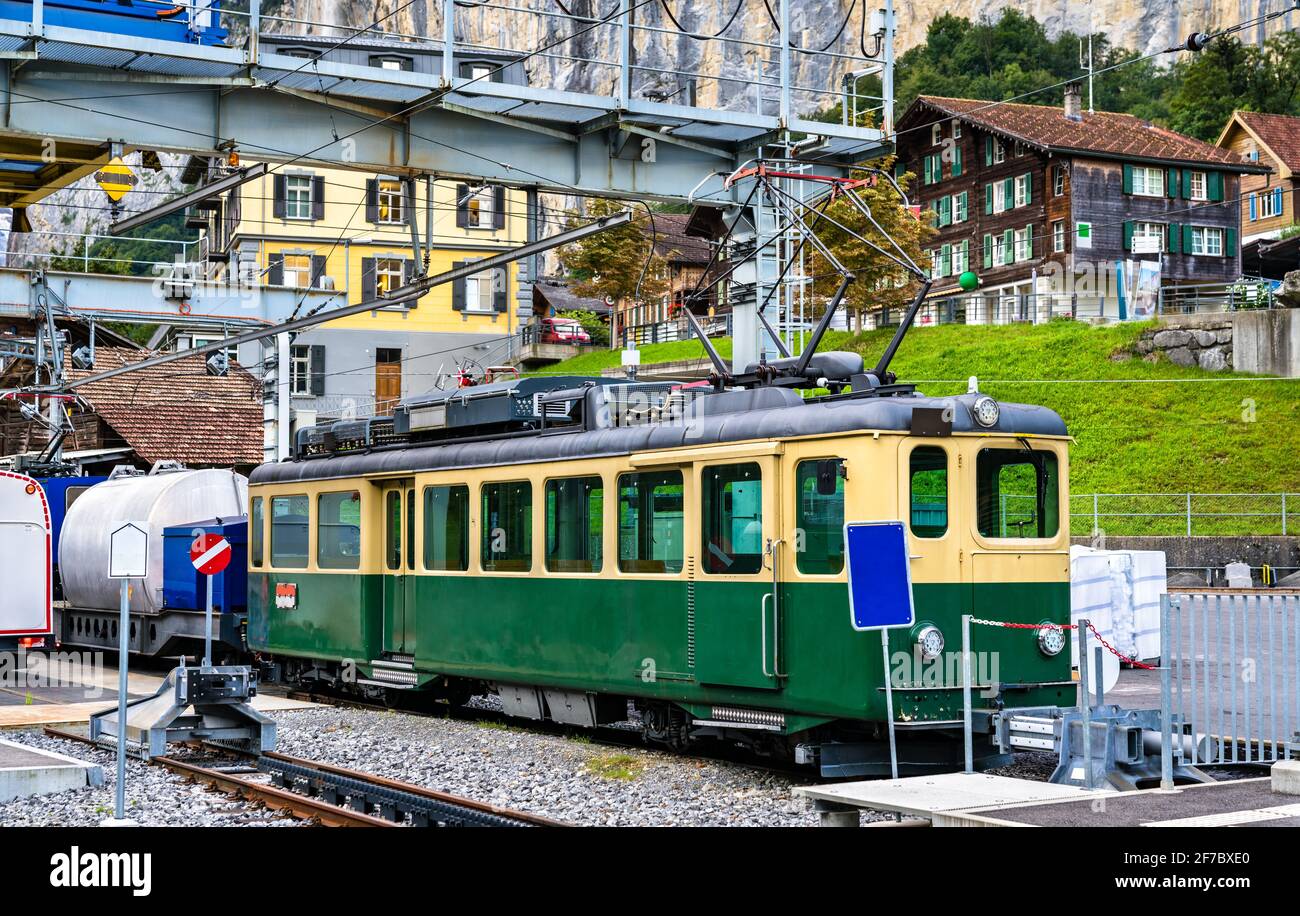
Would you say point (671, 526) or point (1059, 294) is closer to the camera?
point (671, 526)

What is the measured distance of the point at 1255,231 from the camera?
80562 millimetres

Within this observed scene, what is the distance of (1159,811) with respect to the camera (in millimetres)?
9031

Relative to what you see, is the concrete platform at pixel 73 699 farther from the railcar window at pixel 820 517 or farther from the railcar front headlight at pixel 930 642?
the railcar front headlight at pixel 930 642

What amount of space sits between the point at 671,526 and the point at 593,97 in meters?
7.23

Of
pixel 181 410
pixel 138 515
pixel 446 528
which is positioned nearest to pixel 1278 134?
pixel 181 410

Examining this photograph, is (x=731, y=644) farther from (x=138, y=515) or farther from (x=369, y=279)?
(x=369, y=279)

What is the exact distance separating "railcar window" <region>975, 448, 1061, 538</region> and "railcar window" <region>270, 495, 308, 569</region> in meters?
9.36

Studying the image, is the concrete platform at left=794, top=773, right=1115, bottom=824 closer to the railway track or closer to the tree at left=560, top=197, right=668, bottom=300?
the railway track

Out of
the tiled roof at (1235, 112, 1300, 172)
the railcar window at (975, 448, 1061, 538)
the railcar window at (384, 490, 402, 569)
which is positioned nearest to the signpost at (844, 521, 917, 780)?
the railcar window at (975, 448, 1061, 538)

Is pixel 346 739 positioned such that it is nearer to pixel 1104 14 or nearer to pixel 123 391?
pixel 123 391

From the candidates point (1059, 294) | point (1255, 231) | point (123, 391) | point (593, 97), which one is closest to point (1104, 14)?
point (1255, 231)

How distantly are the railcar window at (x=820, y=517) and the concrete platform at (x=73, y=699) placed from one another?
814 cm

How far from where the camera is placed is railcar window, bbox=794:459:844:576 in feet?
38.2

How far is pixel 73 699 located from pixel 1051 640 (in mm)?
13008
